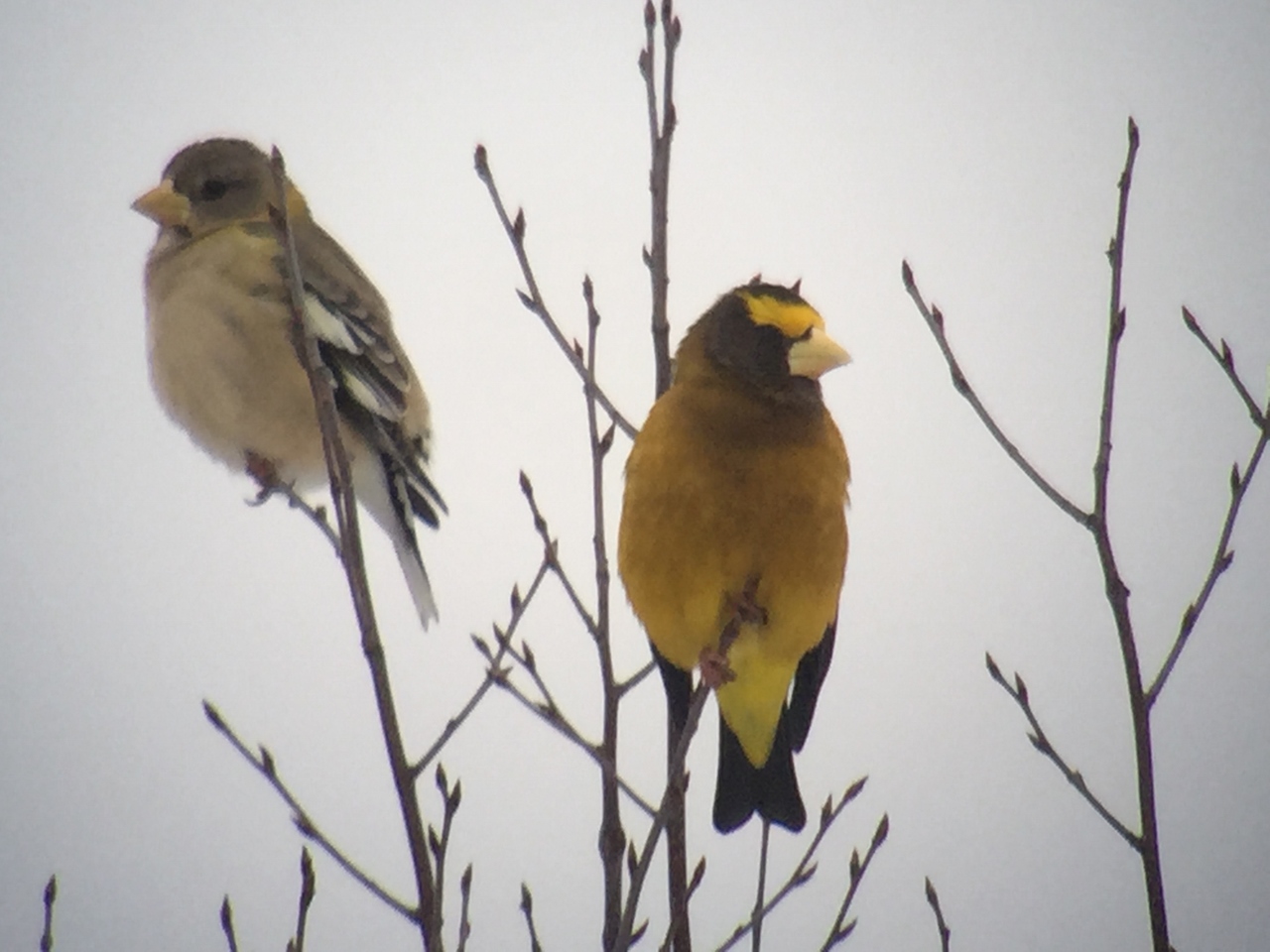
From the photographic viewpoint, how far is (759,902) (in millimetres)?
2150

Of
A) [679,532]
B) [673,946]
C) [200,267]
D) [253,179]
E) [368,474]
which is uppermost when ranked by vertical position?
[253,179]

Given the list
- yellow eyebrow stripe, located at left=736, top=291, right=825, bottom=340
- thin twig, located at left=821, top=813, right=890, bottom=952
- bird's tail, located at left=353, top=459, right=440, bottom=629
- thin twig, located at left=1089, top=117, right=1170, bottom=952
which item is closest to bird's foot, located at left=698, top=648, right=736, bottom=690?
thin twig, located at left=821, top=813, right=890, bottom=952

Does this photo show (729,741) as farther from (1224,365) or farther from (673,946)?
(1224,365)

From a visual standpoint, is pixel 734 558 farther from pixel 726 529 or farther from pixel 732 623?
pixel 732 623

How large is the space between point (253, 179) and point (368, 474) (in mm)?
1238

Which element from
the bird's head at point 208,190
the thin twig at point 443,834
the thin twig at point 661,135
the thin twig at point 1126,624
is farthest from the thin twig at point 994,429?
the bird's head at point 208,190

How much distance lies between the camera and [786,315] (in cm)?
295

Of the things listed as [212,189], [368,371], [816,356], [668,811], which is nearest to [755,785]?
[816,356]

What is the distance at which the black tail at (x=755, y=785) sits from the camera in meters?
2.96

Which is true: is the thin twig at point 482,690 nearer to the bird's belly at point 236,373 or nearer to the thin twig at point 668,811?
the thin twig at point 668,811

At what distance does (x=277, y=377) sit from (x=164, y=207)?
36.4 inches

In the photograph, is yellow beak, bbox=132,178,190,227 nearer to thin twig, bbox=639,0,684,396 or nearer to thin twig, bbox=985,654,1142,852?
thin twig, bbox=639,0,684,396

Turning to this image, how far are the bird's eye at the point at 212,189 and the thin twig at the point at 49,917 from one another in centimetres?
229

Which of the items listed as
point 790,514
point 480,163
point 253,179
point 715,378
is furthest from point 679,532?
point 253,179
